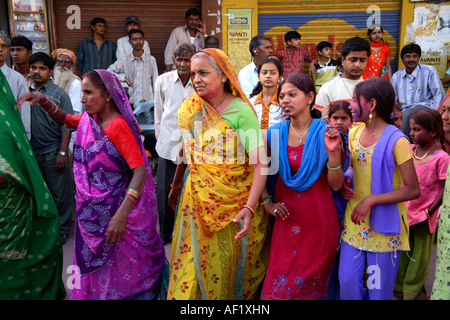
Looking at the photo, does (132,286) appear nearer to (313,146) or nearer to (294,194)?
(294,194)

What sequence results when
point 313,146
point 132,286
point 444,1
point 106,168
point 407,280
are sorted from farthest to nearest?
point 444,1 < point 407,280 < point 132,286 < point 106,168 < point 313,146

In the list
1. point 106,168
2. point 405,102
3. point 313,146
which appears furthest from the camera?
point 405,102

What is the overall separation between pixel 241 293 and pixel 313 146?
124 centimetres

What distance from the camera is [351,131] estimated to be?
3.05 metres

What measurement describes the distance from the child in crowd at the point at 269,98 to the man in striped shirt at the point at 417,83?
3482mm

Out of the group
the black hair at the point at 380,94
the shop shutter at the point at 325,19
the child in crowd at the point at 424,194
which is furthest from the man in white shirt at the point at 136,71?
the black hair at the point at 380,94

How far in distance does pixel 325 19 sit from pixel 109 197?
6.86m

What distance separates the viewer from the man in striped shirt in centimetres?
690

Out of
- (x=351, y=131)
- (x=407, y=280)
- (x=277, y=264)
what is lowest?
(x=407, y=280)

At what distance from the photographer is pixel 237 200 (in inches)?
116

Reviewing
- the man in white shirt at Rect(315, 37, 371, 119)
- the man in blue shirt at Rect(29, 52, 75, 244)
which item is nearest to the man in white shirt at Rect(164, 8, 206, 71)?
the man in blue shirt at Rect(29, 52, 75, 244)

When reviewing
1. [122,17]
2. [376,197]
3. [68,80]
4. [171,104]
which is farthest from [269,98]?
[122,17]

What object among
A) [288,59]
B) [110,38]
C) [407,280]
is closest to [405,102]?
[288,59]

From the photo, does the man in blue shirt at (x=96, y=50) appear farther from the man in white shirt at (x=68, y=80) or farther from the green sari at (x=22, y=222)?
the green sari at (x=22, y=222)
